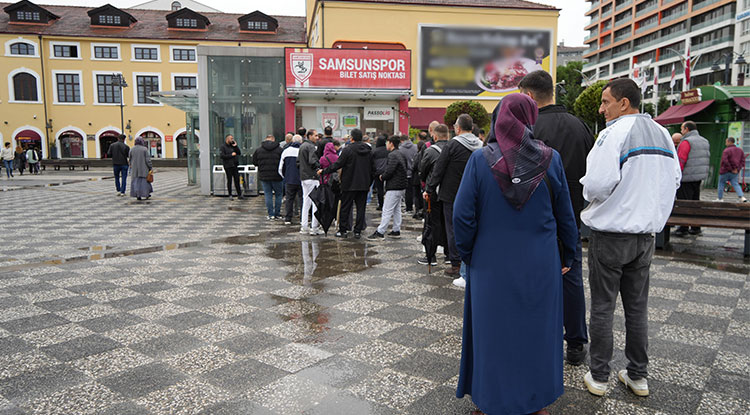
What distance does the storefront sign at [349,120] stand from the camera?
19.1 metres

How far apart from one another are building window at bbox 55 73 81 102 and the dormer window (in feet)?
49.6

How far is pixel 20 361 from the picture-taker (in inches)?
148

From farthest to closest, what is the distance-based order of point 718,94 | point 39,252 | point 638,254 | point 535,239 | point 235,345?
point 718,94 < point 39,252 < point 235,345 < point 638,254 < point 535,239

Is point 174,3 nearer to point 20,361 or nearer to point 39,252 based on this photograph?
point 39,252

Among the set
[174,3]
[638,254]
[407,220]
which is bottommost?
[407,220]

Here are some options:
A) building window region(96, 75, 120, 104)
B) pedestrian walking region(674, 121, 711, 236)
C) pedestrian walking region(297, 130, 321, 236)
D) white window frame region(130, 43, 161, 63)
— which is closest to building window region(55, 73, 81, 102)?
building window region(96, 75, 120, 104)

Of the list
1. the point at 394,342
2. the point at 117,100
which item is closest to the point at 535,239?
the point at 394,342

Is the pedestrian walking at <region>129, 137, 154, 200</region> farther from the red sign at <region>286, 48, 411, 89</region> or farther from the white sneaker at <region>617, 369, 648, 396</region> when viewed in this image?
the white sneaker at <region>617, 369, 648, 396</region>

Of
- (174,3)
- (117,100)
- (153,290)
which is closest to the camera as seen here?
(153,290)

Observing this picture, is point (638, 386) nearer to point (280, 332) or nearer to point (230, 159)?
point (280, 332)

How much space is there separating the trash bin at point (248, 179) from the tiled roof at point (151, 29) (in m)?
34.2

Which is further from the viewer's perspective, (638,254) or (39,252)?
(39,252)

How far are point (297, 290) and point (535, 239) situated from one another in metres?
3.58

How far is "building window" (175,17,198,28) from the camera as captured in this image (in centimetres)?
4762
